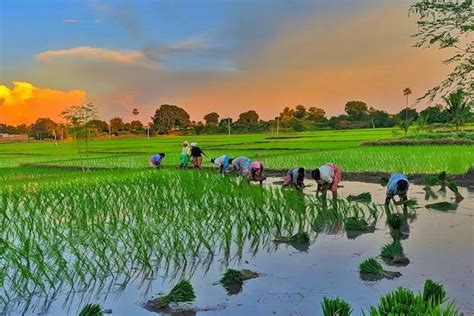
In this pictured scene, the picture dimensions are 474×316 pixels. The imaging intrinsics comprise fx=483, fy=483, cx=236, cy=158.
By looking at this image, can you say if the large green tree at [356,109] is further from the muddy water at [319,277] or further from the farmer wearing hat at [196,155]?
the muddy water at [319,277]

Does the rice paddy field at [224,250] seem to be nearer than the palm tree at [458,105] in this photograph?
Yes

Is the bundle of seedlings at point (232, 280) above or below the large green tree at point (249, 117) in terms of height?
below

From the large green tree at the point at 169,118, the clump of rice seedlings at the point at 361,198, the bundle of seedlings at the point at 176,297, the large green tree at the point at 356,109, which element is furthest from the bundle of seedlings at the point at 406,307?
the large green tree at the point at 169,118

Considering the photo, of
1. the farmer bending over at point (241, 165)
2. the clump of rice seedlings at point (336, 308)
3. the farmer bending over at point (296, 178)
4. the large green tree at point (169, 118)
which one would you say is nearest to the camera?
the clump of rice seedlings at point (336, 308)

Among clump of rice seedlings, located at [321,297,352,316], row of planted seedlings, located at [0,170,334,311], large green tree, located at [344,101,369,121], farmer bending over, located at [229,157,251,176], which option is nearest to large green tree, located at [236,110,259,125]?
large green tree, located at [344,101,369,121]

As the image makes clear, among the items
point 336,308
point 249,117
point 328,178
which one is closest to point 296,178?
point 328,178

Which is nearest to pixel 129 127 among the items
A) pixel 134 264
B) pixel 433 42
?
pixel 433 42

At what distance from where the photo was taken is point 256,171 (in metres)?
10.4

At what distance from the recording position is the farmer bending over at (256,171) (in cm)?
1029

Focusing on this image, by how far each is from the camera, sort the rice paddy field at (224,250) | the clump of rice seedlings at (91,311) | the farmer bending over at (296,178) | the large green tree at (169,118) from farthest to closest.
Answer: the large green tree at (169,118), the farmer bending over at (296,178), the rice paddy field at (224,250), the clump of rice seedlings at (91,311)

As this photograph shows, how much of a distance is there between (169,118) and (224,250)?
57.8 metres

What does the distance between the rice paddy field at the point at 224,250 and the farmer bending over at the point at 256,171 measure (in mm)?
1852

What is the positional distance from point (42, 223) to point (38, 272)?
2.02m

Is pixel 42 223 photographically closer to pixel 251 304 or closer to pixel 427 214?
pixel 251 304
